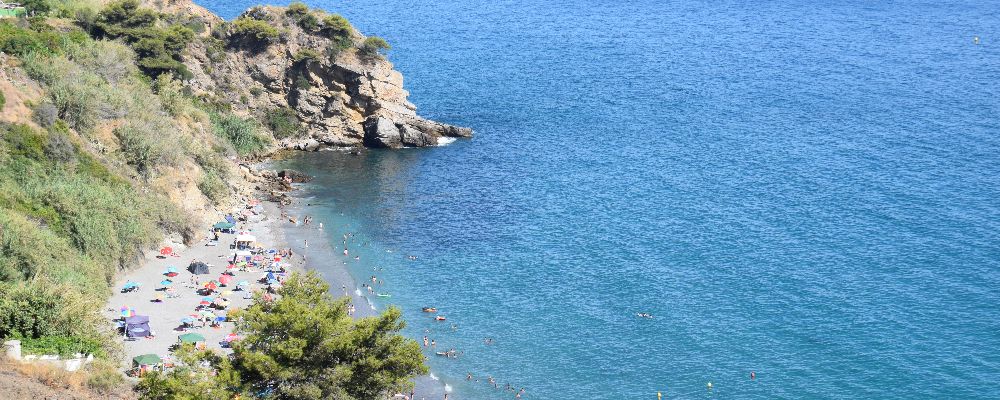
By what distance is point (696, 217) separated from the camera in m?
91.3

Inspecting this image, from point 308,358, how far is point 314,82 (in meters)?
67.1

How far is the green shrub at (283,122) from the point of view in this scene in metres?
108

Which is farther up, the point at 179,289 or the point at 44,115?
the point at 44,115

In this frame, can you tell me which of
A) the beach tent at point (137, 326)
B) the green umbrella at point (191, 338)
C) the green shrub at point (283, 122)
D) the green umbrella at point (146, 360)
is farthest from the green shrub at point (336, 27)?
the green umbrella at point (146, 360)

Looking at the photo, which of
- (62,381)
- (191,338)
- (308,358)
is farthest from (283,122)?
(62,381)

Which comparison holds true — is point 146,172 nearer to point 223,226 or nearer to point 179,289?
point 223,226

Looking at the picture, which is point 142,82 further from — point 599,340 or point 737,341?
point 737,341

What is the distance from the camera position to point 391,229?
87.8 metres

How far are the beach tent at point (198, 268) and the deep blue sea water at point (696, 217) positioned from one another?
992 cm

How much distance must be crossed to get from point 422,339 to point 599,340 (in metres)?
10.8

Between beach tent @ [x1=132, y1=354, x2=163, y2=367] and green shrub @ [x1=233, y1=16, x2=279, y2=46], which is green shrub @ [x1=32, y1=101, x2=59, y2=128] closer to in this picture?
beach tent @ [x1=132, y1=354, x2=163, y2=367]

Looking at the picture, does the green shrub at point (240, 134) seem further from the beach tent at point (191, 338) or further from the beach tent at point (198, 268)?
the beach tent at point (191, 338)

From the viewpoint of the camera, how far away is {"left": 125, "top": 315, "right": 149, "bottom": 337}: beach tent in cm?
6122

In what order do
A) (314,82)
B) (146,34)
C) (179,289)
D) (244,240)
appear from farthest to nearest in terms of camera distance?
(314,82) → (146,34) → (244,240) → (179,289)
